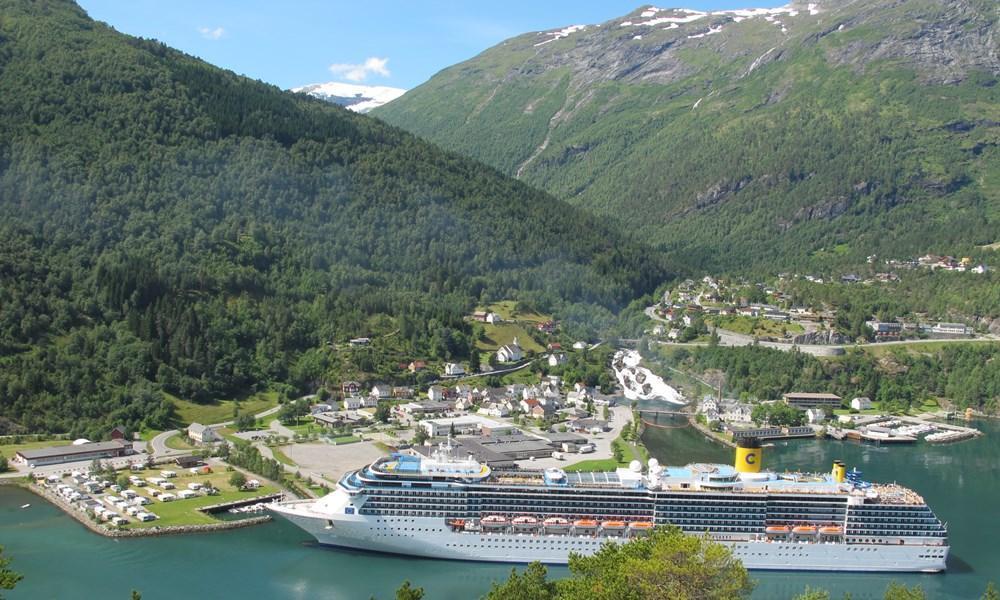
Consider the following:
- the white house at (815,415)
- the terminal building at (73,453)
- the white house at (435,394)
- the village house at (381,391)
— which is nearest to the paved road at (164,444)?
the terminal building at (73,453)

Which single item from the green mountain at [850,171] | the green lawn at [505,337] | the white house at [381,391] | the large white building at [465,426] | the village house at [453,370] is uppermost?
the green mountain at [850,171]

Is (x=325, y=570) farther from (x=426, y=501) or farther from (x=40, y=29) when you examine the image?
(x=40, y=29)

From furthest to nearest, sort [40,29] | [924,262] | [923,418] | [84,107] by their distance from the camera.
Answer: [924,262] → [40,29] → [84,107] → [923,418]

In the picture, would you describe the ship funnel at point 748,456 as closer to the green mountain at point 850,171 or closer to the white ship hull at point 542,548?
the white ship hull at point 542,548

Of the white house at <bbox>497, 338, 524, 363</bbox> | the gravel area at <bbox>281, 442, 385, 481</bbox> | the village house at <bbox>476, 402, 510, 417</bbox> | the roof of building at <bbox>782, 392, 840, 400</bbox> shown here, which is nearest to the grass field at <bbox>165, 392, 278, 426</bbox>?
the gravel area at <bbox>281, 442, 385, 481</bbox>

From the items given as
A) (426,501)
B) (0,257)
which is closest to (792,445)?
(426,501)

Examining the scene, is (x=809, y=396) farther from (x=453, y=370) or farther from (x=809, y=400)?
(x=453, y=370)
